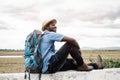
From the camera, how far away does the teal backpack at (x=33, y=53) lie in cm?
575

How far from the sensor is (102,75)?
6.33 meters

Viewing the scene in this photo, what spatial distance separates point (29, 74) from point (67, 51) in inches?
30.0

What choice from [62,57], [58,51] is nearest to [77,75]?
[62,57]

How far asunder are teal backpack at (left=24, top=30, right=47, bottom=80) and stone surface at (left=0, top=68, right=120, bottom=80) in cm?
15

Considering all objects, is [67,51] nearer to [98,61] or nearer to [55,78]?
[55,78]

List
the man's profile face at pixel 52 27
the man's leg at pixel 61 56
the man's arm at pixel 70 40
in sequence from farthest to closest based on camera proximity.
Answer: the man's profile face at pixel 52 27
the man's leg at pixel 61 56
the man's arm at pixel 70 40

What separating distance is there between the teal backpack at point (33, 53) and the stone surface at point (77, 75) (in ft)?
0.49

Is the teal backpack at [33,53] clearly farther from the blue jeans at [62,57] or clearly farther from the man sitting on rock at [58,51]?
the blue jeans at [62,57]

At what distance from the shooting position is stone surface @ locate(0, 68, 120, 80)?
18.9 ft

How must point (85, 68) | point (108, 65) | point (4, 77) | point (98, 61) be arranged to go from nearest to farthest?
point (4, 77)
point (85, 68)
point (98, 61)
point (108, 65)

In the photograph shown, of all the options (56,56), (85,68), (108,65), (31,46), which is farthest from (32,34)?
(108,65)

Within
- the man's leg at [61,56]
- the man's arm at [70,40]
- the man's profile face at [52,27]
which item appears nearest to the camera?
the man's arm at [70,40]

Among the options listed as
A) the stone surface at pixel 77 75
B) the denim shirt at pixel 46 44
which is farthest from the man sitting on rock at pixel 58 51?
the stone surface at pixel 77 75

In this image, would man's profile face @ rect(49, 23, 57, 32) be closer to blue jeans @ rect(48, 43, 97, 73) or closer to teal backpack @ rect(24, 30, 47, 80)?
teal backpack @ rect(24, 30, 47, 80)
